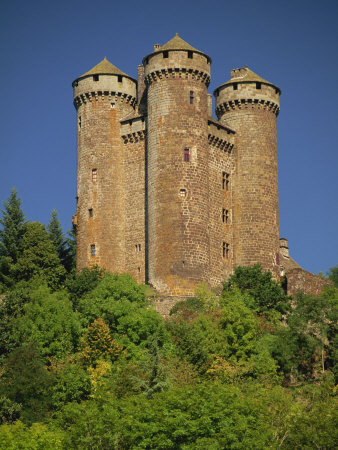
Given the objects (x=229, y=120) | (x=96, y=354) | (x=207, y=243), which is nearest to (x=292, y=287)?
(x=207, y=243)

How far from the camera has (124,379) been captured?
6812 cm

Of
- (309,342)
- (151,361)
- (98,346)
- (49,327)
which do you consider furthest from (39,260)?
(309,342)

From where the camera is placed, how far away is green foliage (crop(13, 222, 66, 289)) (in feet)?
287

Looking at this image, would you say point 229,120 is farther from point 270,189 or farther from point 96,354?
point 96,354

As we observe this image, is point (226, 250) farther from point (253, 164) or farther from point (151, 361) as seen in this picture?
point (151, 361)

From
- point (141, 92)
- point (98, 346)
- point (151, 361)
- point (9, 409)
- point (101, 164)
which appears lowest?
point (9, 409)

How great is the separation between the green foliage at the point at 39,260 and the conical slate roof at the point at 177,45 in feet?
55.6

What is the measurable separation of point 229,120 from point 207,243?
12542 millimetres

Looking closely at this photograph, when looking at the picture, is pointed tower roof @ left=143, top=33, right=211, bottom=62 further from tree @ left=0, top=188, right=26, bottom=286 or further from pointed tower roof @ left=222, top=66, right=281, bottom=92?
tree @ left=0, top=188, right=26, bottom=286

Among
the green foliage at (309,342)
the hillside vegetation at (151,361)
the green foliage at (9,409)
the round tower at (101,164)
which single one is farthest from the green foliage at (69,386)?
the round tower at (101,164)

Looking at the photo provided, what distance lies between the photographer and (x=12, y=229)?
89.9m

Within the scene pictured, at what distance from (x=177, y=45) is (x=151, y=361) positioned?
29463 mm

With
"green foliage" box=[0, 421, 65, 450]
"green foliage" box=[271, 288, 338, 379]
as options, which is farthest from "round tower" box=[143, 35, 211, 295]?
"green foliage" box=[0, 421, 65, 450]

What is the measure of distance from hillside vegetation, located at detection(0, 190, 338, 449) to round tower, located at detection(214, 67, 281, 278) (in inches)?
163
